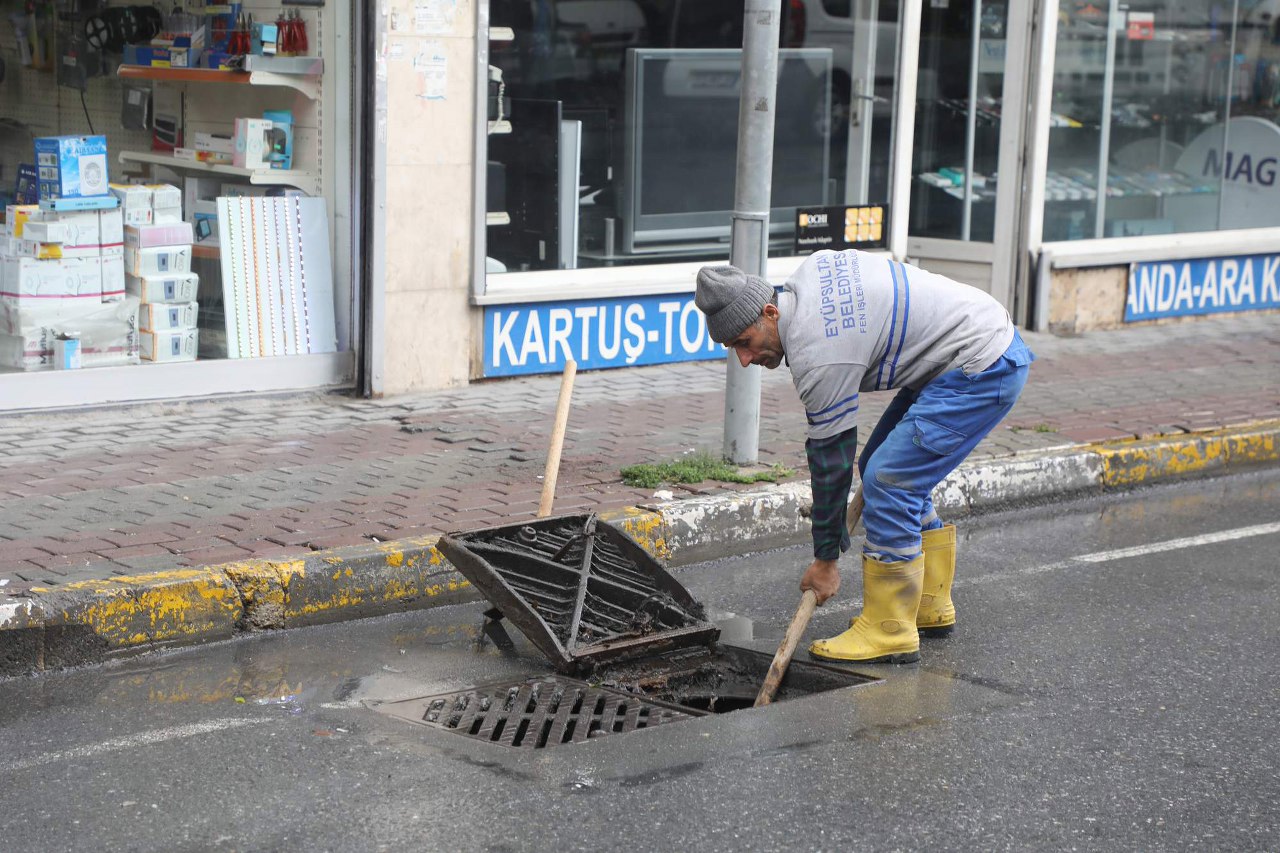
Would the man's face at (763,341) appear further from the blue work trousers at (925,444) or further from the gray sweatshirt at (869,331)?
the blue work trousers at (925,444)

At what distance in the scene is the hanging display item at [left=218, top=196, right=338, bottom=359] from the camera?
8156mm

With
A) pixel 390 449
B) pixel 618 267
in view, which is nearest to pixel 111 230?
pixel 390 449

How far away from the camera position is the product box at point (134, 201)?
7953mm

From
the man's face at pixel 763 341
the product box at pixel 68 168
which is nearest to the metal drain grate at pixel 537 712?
the man's face at pixel 763 341

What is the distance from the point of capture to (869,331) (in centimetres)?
471

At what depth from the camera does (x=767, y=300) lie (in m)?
4.71

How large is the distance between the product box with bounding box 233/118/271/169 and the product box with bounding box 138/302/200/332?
789 mm

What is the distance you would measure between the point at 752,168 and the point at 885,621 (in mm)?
2508

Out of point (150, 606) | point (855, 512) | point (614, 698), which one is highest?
point (855, 512)

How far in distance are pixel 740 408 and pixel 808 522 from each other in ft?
2.03

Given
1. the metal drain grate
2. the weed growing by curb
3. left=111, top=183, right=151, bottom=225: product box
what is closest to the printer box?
left=111, top=183, right=151, bottom=225: product box

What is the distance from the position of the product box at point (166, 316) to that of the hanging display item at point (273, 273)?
0.61ft

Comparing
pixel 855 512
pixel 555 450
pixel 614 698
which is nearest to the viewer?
pixel 614 698

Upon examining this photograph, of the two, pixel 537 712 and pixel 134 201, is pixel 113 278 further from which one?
pixel 537 712
